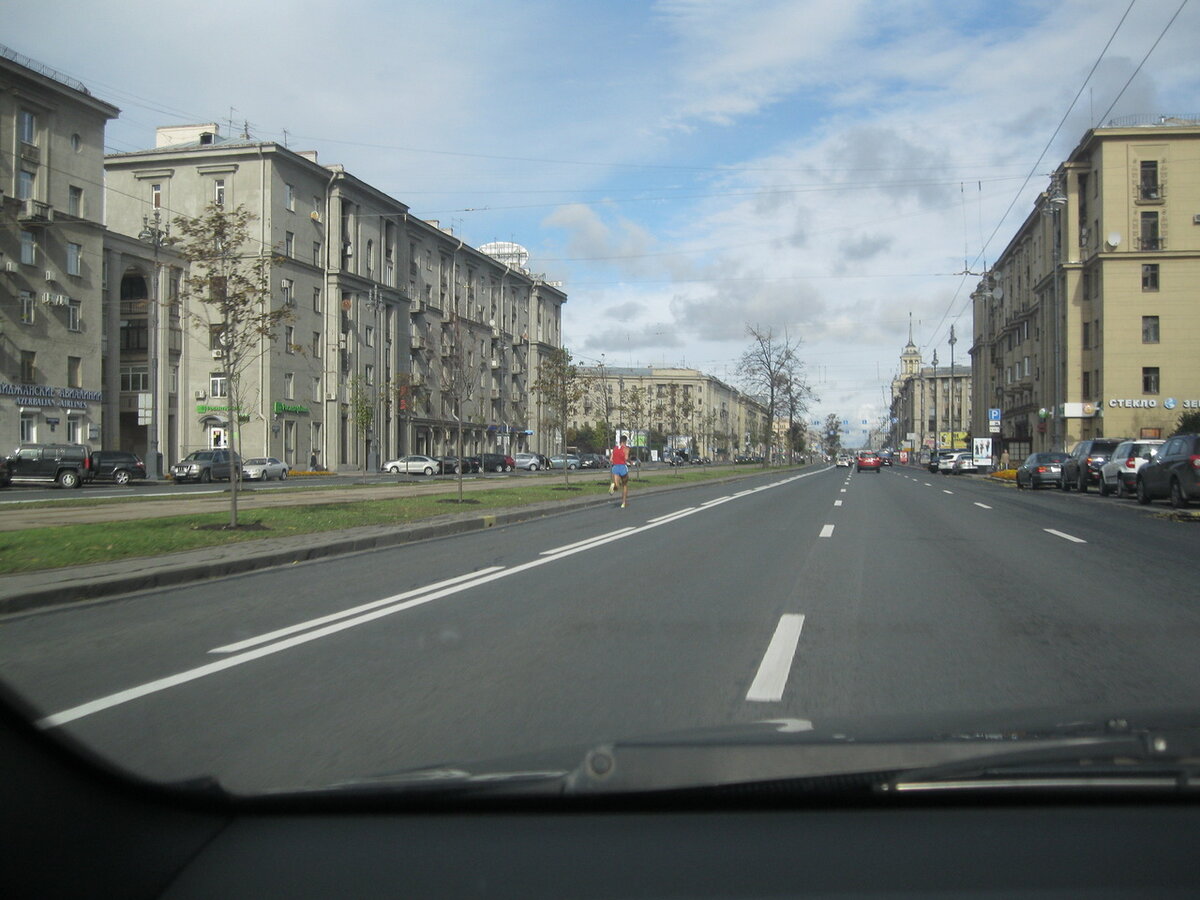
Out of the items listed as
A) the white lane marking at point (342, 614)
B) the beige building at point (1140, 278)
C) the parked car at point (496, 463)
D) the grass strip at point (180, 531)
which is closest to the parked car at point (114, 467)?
the grass strip at point (180, 531)

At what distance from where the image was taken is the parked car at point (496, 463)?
215 feet

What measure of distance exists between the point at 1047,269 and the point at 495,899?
244ft

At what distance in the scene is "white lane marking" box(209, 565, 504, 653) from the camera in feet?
22.4

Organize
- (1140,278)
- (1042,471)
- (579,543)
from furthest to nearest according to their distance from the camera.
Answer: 1. (1140,278)
2. (1042,471)
3. (579,543)

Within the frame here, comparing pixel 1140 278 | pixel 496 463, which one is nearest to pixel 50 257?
pixel 496 463

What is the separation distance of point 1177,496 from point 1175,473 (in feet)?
1.74

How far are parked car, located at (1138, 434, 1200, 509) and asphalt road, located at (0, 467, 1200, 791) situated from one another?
973 centimetres

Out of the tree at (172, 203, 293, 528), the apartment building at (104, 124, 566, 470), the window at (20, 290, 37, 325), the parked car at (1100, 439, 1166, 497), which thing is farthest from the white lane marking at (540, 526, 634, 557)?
the window at (20, 290, 37, 325)

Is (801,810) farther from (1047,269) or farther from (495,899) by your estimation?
(1047,269)

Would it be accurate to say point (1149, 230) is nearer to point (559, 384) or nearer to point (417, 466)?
point (559, 384)

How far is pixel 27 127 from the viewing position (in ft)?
138

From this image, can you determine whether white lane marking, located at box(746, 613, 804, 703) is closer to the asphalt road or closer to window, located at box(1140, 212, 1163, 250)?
the asphalt road

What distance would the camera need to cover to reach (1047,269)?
6775 cm

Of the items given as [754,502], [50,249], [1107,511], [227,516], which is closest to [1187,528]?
[1107,511]
